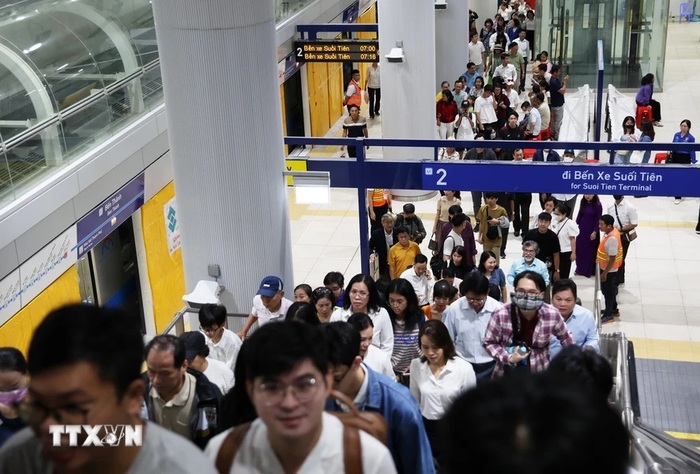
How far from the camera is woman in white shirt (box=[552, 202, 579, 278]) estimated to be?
11625mm

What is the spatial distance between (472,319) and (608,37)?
19532mm

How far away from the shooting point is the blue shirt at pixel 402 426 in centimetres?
387

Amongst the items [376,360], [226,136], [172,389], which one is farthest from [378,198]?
[172,389]

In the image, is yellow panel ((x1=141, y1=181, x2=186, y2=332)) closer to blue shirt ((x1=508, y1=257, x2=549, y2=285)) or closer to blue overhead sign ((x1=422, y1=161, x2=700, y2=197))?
blue overhead sign ((x1=422, y1=161, x2=700, y2=197))

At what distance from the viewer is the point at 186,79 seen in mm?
8555

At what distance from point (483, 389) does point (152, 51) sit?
1156cm

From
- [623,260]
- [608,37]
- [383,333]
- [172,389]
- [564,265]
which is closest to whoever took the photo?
[172,389]

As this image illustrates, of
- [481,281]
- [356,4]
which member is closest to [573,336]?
[481,281]

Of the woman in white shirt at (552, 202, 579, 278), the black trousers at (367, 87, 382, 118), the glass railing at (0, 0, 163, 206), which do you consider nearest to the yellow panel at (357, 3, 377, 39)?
the black trousers at (367, 87, 382, 118)

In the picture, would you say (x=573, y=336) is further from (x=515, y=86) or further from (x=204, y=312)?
(x=515, y=86)

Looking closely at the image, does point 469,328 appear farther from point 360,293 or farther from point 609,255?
point 609,255

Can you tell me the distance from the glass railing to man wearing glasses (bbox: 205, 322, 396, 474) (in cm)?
703

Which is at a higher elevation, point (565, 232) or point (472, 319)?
point (472, 319)

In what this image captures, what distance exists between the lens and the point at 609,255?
1114 cm
